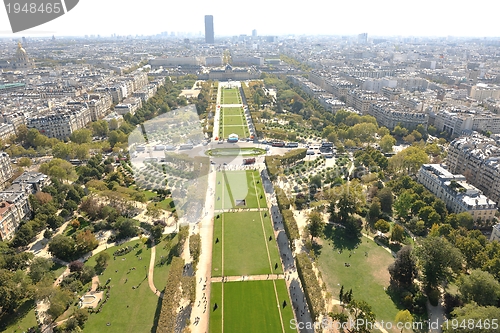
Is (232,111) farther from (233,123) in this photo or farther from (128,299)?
(128,299)

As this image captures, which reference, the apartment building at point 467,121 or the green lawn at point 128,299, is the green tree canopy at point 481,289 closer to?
the green lawn at point 128,299

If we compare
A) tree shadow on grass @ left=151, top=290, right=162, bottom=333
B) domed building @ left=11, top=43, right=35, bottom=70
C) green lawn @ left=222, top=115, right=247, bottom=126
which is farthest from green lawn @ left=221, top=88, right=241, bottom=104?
domed building @ left=11, top=43, right=35, bottom=70

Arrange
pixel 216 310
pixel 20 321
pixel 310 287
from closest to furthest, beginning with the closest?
1. pixel 20 321
2. pixel 216 310
3. pixel 310 287

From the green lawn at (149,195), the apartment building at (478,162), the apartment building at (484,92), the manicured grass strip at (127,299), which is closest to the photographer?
the manicured grass strip at (127,299)

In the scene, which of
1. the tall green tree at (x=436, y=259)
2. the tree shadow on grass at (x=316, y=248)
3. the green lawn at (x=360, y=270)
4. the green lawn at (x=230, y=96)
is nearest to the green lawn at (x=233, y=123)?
the green lawn at (x=230, y=96)

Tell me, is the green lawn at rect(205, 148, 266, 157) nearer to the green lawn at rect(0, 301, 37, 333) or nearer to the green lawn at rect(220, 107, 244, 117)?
the green lawn at rect(220, 107, 244, 117)

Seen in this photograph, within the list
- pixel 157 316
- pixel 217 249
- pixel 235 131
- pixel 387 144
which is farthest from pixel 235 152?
pixel 157 316
